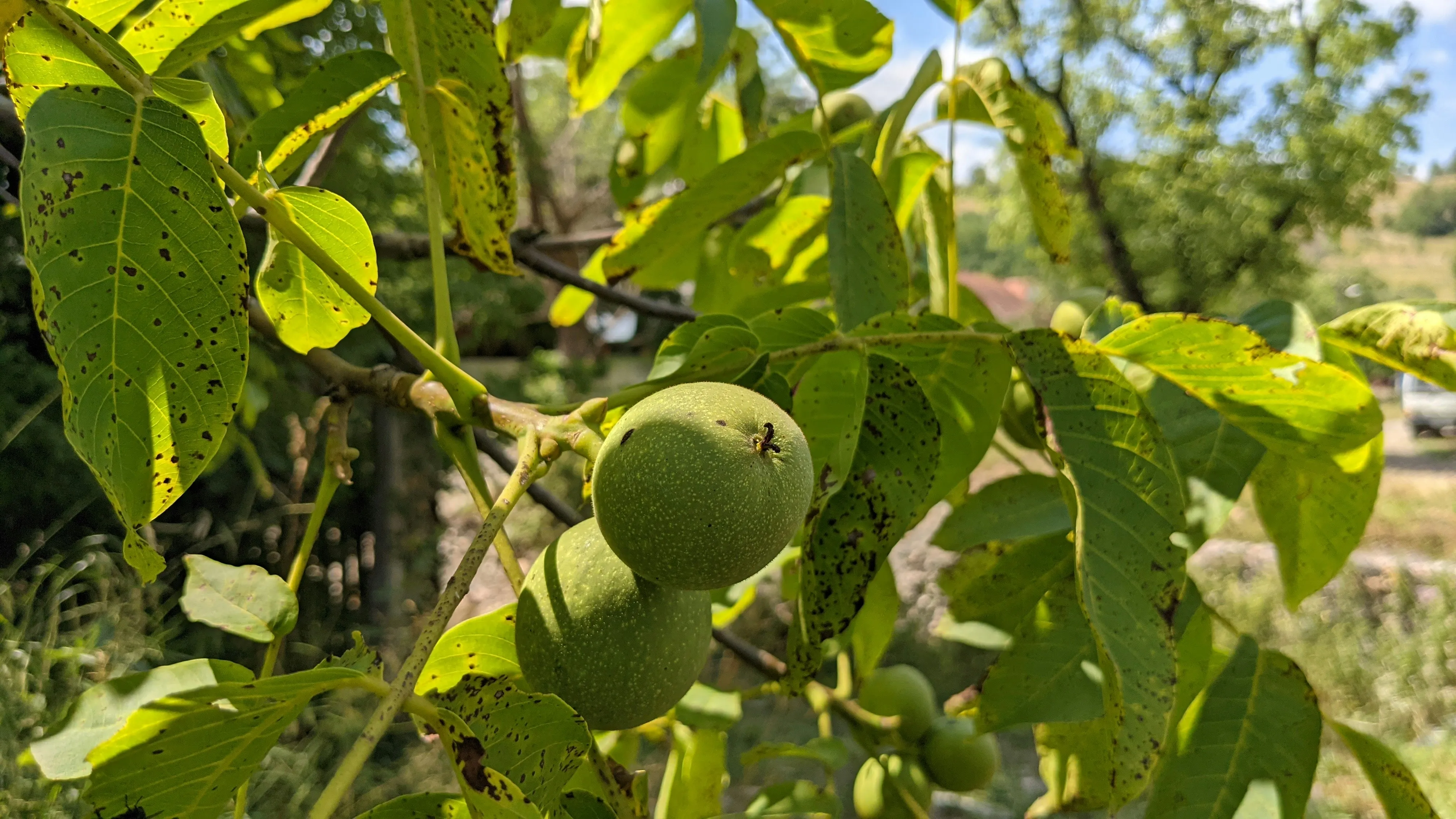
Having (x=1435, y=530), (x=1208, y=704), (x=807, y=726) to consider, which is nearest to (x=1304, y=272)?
(x=1435, y=530)

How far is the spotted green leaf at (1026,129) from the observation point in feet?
4.17

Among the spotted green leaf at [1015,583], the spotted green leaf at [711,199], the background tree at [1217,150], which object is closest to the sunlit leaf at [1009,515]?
→ the spotted green leaf at [1015,583]

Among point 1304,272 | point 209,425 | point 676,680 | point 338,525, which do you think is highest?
point 209,425

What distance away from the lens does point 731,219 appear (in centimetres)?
221

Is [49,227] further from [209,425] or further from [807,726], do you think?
[807,726]

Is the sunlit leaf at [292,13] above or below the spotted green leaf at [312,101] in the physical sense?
above

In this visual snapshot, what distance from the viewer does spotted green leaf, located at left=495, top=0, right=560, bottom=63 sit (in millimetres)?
1296

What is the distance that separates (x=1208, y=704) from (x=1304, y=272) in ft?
65.8

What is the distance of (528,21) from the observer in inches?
51.2

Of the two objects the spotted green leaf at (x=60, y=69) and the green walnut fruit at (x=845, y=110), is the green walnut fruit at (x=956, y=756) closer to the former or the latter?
the green walnut fruit at (x=845, y=110)

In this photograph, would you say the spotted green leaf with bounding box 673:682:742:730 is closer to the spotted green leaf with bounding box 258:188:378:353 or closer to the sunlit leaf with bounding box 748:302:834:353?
the sunlit leaf with bounding box 748:302:834:353

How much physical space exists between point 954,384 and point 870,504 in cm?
21

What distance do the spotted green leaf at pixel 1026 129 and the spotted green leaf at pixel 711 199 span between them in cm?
29

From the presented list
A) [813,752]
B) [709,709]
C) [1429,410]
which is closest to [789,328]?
[709,709]
